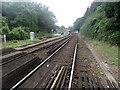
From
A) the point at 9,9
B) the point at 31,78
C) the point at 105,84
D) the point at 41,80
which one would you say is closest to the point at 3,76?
the point at 31,78

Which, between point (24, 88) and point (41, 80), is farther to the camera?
point (41, 80)

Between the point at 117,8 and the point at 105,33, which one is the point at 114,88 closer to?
the point at 117,8

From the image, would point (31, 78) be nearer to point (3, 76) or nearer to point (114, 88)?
point (3, 76)

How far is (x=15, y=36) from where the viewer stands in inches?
692

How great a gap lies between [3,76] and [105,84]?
395cm

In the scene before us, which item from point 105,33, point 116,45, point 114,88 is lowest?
point 114,88

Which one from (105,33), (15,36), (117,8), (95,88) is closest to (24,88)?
(95,88)

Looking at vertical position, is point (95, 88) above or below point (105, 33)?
below

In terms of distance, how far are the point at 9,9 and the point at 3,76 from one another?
2793cm

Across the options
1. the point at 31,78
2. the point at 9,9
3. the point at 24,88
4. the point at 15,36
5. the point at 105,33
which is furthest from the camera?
the point at 9,9

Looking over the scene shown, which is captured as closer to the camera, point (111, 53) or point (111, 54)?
point (111, 54)

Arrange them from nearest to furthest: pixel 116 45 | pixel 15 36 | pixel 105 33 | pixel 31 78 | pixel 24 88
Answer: pixel 24 88 → pixel 31 78 → pixel 116 45 → pixel 105 33 → pixel 15 36

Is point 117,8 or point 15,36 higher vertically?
point 117,8

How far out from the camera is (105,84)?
3.39m
